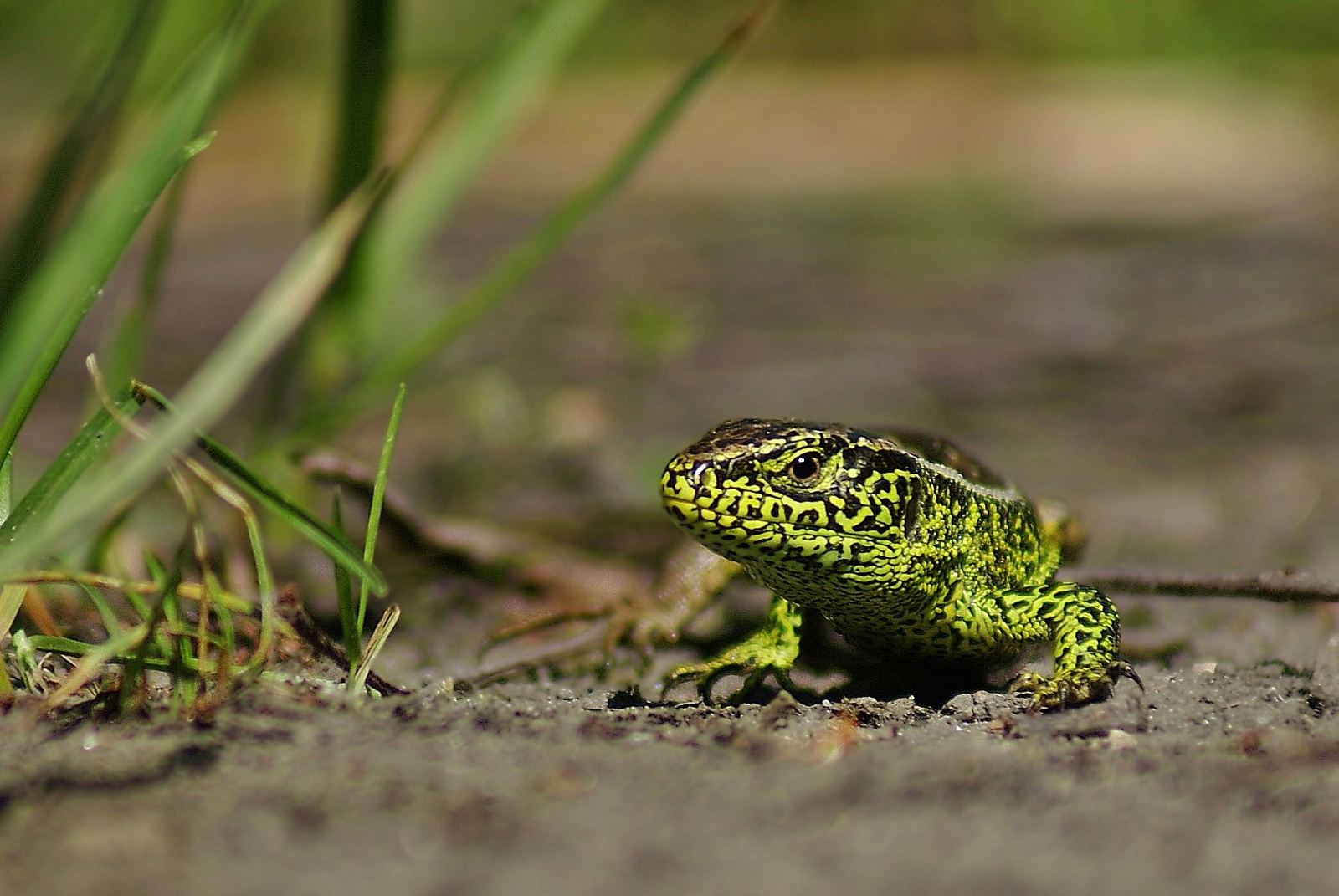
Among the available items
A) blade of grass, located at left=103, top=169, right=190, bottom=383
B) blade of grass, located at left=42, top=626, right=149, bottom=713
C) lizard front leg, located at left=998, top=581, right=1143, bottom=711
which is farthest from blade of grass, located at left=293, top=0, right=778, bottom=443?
lizard front leg, located at left=998, top=581, right=1143, bottom=711

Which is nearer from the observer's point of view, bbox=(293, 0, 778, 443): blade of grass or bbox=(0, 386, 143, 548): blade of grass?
bbox=(0, 386, 143, 548): blade of grass

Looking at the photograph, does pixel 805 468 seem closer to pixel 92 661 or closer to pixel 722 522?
pixel 722 522

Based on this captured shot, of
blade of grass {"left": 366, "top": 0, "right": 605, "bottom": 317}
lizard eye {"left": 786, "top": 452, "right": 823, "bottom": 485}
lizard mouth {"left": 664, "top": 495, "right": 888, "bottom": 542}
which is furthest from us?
blade of grass {"left": 366, "top": 0, "right": 605, "bottom": 317}

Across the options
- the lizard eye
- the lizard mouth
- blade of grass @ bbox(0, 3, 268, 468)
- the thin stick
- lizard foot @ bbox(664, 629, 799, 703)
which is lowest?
lizard foot @ bbox(664, 629, 799, 703)

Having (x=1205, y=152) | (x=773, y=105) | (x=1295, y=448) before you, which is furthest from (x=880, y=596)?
(x=773, y=105)

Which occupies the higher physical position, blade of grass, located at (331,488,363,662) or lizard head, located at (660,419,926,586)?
lizard head, located at (660,419,926,586)

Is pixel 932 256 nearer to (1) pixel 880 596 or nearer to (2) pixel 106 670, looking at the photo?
(1) pixel 880 596

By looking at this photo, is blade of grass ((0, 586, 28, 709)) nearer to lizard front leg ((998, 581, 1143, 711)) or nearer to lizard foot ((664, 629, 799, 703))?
lizard foot ((664, 629, 799, 703))

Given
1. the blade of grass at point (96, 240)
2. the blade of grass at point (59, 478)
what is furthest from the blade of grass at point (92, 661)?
the blade of grass at point (96, 240)
